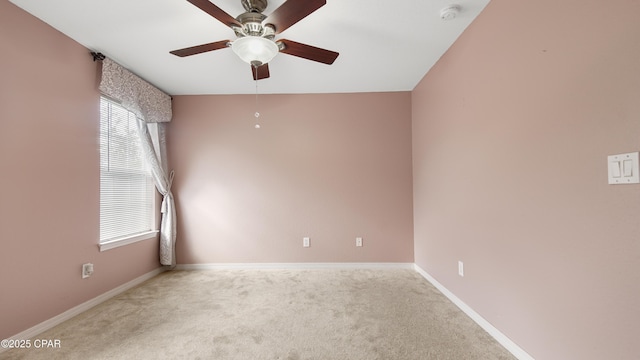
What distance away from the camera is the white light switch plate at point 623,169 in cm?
96

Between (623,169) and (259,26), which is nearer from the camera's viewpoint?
(623,169)

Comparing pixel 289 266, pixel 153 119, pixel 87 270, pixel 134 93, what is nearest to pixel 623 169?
pixel 289 266

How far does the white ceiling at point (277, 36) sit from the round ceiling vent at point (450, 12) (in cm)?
3

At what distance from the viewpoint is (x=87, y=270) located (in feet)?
7.27

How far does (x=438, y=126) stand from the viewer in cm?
256

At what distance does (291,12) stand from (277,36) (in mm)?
836

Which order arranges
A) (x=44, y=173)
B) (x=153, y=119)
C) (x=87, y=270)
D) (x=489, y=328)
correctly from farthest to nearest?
(x=153, y=119) → (x=87, y=270) → (x=44, y=173) → (x=489, y=328)

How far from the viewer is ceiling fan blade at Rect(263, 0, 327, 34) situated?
1304mm

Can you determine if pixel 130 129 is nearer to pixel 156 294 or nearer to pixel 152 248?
pixel 152 248

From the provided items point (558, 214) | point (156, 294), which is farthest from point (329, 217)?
point (558, 214)

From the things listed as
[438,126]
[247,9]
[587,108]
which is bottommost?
[587,108]

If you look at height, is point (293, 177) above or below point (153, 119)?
below

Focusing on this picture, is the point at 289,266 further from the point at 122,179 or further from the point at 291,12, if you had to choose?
the point at 291,12

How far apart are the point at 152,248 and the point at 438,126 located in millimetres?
3689
